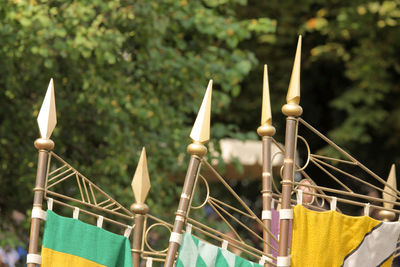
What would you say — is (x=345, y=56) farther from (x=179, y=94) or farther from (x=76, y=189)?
(x=76, y=189)

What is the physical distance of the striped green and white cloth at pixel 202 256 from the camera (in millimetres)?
2668

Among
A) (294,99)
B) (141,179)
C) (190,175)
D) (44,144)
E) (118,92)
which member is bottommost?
(190,175)

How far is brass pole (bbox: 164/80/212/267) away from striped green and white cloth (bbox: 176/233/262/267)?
7 centimetres

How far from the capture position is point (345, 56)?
946cm

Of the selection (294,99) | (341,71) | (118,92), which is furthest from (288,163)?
(341,71)

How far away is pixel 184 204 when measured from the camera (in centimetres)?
259

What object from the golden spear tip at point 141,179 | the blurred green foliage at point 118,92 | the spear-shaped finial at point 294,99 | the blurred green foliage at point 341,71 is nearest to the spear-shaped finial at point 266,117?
the spear-shaped finial at point 294,99

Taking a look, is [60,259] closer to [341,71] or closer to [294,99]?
[294,99]

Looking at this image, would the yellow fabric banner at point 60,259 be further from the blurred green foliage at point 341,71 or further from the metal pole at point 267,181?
the blurred green foliage at point 341,71

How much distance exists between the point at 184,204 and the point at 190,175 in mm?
103

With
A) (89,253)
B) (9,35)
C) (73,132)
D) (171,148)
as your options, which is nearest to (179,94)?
(171,148)

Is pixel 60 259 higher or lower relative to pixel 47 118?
lower

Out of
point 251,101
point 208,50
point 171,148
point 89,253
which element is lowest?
point 89,253

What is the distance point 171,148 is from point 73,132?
0.71m
